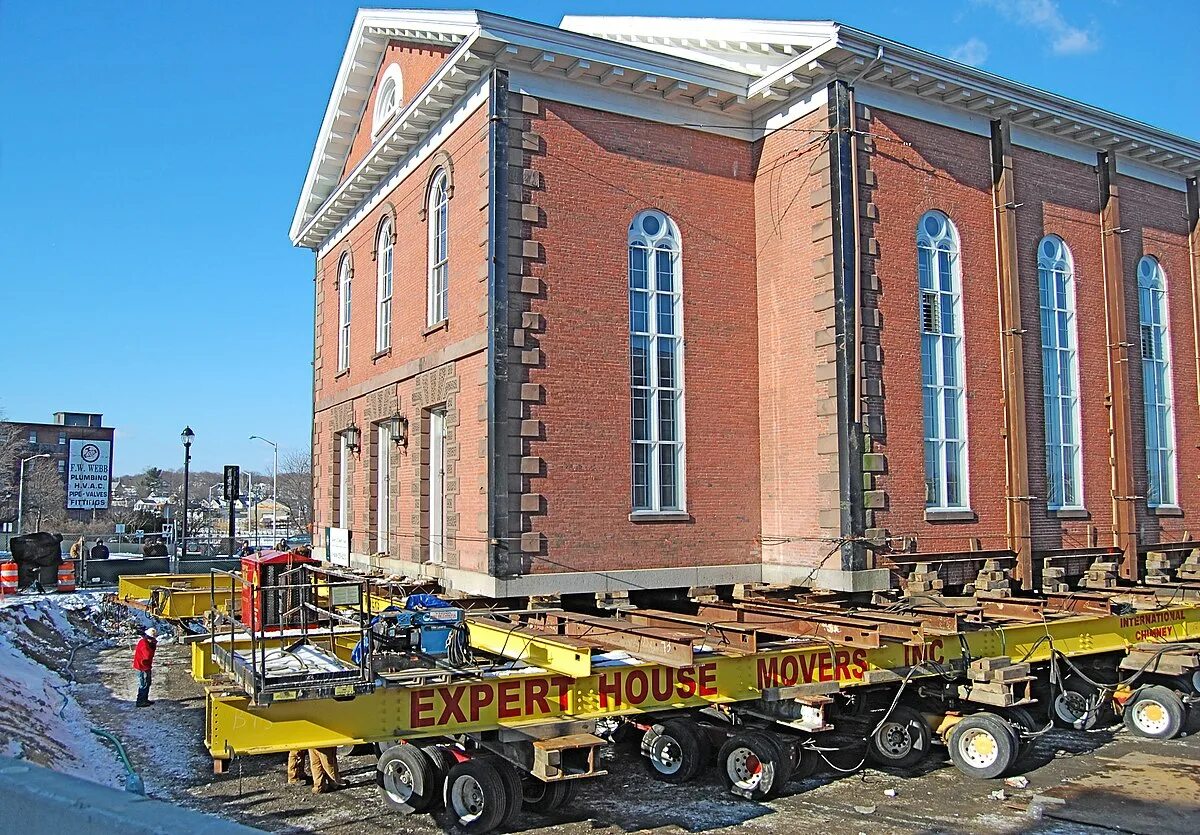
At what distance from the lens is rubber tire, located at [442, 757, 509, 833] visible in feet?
29.3

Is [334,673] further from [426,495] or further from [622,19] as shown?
[622,19]

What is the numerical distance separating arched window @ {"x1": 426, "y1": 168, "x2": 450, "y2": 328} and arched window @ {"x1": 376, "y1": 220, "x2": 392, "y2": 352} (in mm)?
2918

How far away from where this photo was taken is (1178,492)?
68.9 ft

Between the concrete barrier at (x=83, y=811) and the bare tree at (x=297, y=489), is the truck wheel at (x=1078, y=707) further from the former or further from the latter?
the bare tree at (x=297, y=489)

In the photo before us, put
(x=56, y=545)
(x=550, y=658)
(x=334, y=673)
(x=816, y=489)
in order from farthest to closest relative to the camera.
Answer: (x=56, y=545), (x=816, y=489), (x=550, y=658), (x=334, y=673)

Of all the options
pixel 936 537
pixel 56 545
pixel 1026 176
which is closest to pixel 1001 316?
pixel 1026 176

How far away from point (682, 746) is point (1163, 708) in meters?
6.97

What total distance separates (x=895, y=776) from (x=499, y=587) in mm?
6385

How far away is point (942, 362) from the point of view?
17547 mm

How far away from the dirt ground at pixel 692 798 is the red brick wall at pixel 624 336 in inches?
185

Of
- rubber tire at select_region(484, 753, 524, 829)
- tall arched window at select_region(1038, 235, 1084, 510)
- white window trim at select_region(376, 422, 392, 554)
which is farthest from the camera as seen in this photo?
white window trim at select_region(376, 422, 392, 554)

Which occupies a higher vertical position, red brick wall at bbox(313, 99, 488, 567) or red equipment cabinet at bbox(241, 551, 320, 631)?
red brick wall at bbox(313, 99, 488, 567)

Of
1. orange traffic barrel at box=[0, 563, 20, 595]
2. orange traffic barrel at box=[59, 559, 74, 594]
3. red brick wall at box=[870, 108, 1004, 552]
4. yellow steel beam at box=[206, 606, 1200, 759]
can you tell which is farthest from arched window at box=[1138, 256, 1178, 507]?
orange traffic barrel at box=[0, 563, 20, 595]

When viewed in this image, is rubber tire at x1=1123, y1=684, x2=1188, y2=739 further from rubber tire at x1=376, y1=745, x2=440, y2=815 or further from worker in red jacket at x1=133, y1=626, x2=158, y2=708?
worker in red jacket at x1=133, y1=626, x2=158, y2=708
